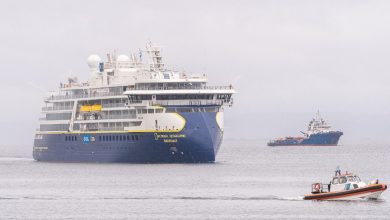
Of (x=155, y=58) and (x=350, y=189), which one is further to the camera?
(x=155, y=58)

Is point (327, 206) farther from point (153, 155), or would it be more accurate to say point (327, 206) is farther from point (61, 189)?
point (153, 155)

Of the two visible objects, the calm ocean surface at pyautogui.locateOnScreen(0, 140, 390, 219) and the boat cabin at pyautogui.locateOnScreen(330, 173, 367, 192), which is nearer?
the calm ocean surface at pyautogui.locateOnScreen(0, 140, 390, 219)

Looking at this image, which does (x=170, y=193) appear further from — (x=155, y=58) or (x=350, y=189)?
(x=155, y=58)

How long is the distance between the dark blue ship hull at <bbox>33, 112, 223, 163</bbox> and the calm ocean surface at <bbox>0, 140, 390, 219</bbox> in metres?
1.25

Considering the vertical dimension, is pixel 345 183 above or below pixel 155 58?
below

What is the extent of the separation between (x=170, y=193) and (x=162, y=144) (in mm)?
32401

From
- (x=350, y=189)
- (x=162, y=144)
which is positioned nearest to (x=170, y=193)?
(x=350, y=189)

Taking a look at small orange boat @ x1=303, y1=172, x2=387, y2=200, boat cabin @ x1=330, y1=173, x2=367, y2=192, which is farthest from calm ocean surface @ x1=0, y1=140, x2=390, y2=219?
boat cabin @ x1=330, y1=173, x2=367, y2=192

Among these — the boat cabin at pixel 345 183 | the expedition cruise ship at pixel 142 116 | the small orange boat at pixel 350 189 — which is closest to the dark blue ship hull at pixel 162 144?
the expedition cruise ship at pixel 142 116

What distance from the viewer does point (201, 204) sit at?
3583 inches

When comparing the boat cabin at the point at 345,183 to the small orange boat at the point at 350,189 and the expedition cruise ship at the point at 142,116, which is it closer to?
the small orange boat at the point at 350,189

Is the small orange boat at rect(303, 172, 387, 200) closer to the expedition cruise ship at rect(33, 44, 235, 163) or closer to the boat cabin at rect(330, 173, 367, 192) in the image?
the boat cabin at rect(330, 173, 367, 192)

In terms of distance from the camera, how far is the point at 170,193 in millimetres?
100938

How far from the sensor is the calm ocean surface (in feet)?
277
